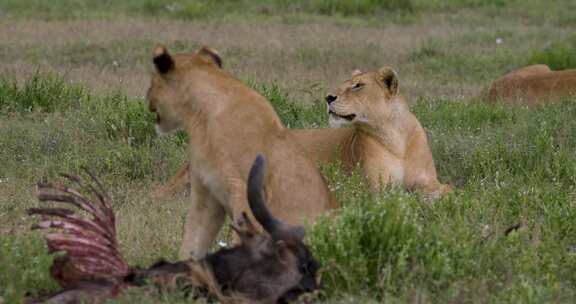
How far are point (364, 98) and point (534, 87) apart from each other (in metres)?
2.90

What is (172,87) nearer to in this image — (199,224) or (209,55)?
(209,55)

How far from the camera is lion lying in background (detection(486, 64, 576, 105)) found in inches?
393

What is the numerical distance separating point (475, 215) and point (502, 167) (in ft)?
6.30

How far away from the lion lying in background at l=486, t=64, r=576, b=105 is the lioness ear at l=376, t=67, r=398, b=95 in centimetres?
251

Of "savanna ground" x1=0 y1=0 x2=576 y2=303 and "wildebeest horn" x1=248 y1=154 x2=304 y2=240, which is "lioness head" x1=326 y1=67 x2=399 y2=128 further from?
"wildebeest horn" x1=248 y1=154 x2=304 y2=240

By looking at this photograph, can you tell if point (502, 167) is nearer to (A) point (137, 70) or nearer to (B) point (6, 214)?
(B) point (6, 214)

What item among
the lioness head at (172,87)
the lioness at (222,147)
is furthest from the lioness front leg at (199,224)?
the lioness head at (172,87)

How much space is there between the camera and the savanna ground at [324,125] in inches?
200

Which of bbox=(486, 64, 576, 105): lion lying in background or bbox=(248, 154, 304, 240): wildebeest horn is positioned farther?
bbox=(486, 64, 576, 105): lion lying in background

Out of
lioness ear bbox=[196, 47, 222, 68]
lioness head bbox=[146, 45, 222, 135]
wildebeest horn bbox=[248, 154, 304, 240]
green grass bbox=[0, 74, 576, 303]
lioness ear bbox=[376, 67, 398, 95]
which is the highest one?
lioness ear bbox=[196, 47, 222, 68]

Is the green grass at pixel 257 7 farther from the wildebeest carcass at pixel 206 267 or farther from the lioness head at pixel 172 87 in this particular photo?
the wildebeest carcass at pixel 206 267

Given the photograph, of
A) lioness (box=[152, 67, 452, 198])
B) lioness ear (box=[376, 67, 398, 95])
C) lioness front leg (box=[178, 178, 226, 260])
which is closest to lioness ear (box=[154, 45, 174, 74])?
lioness front leg (box=[178, 178, 226, 260])

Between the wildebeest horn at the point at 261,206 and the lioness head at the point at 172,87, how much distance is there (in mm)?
851

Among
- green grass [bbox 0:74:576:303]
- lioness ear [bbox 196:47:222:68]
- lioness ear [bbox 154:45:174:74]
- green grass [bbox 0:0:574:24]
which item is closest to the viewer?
green grass [bbox 0:74:576:303]
